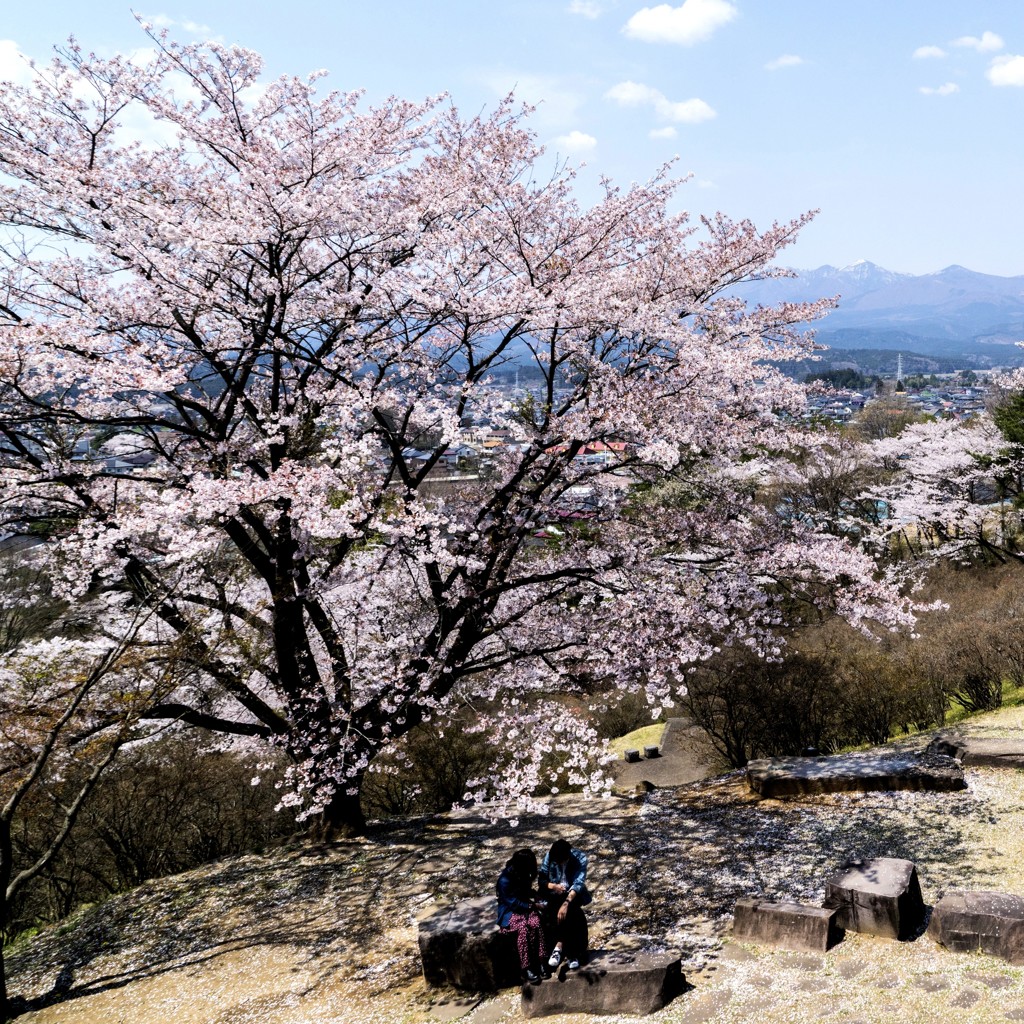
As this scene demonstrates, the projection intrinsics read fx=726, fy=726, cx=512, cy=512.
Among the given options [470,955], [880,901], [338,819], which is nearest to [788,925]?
[880,901]

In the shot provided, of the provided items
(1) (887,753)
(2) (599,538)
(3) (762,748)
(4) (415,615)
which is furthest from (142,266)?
(3) (762,748)

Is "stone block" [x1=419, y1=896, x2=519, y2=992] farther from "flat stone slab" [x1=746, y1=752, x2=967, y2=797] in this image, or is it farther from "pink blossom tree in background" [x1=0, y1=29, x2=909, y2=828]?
"flat stone slab" [x1=746, y1=752, x2=967, y2=797]

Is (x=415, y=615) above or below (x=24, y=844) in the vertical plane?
above

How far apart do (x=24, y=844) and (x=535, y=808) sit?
8.11 metres

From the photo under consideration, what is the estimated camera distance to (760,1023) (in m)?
5.10

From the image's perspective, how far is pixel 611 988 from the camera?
5.57 m

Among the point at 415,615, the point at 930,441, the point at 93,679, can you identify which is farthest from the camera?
the point at 930,441

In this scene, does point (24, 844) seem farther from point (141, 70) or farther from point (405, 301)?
point (141, 70)

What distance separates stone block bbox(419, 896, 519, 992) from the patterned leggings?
228 millimetres

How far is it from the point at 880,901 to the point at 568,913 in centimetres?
258

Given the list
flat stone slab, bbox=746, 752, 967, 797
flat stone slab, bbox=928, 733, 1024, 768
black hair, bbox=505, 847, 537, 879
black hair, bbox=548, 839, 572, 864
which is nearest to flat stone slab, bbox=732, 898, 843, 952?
black hair, bbox=548, 839, 572, 864

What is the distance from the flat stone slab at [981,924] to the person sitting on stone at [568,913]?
2763mm

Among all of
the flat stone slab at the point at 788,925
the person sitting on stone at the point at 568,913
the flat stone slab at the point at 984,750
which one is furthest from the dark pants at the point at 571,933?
the flat stone slab at the point at 984,750

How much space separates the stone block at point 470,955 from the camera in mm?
6203
